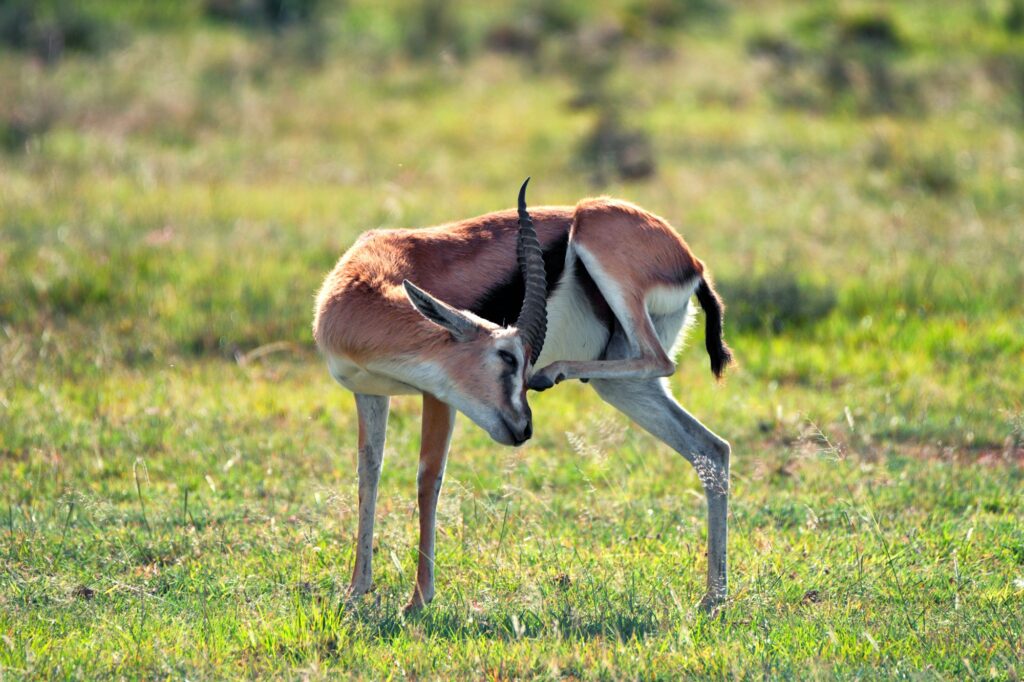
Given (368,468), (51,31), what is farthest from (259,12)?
(368,468)

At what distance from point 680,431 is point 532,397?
2462 mm

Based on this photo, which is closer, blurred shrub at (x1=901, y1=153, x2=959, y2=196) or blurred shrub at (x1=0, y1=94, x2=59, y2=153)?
blurred shrub at (x1=901, y1=153, x2=959, y2=196)

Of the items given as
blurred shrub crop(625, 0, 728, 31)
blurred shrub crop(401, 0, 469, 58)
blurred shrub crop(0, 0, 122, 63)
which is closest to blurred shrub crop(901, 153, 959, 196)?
blurred shrub crop(401, 0, 469, 58)

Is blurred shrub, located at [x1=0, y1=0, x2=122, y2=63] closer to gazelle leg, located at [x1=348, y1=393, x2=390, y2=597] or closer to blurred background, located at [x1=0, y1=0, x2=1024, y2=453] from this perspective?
blurred background, located at [x1=0, y1=0, x2=1024, y2=453]

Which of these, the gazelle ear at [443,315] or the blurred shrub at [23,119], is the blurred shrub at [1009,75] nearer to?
the blurred shrub at [23,119]

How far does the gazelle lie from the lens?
478 cm

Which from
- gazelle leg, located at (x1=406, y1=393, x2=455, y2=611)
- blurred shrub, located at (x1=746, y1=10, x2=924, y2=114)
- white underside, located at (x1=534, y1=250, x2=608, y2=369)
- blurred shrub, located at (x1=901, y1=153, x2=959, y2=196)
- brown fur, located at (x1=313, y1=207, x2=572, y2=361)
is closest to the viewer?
brown fur, located at (x1=313, y1=207, x2=572, y2=361)

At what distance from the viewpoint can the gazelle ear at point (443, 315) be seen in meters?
4.61

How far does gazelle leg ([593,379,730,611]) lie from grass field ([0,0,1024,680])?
0.67 ft

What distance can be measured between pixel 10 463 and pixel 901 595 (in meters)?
4.18

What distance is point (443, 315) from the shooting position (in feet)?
15.4

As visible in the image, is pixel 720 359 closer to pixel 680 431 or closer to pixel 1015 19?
pixel 680 431

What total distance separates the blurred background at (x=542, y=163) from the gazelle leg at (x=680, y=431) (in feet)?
4.01

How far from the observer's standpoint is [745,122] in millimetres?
15094
